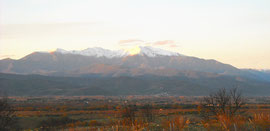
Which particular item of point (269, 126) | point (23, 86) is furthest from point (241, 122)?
point (23, 86)

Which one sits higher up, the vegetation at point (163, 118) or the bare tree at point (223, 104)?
the bare tree at point (223, 104)

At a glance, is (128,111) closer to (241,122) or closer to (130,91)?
(241,122)

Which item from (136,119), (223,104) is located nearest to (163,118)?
(223,104)


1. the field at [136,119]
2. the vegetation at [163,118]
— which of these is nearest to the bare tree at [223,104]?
the vegetation at [163,118]

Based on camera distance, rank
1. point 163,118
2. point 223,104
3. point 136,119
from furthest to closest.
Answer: point 163,118
point 223,104
point 136,119

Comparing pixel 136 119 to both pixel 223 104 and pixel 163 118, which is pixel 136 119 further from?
pixel 163 118

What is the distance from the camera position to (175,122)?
22.3 meters

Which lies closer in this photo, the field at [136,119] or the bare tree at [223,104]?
the field at [136,119]

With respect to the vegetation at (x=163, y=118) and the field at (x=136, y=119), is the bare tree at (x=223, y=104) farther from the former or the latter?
the field at (x=136, y=119)

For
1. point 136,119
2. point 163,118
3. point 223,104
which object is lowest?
point 163,118

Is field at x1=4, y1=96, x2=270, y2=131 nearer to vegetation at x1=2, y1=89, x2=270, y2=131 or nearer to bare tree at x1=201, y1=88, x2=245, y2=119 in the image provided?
vegetation at x1=2, y1=89, x2=270, y2=131

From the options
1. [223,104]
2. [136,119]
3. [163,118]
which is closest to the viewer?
[136,119]

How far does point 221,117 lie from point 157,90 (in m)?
177

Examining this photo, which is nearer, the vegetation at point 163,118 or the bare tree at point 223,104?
the vegetation at point 163,118
